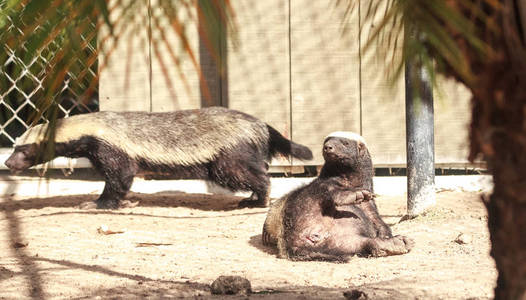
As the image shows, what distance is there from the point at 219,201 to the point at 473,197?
2.08 m

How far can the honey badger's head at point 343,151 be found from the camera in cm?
417

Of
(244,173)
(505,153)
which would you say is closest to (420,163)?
(244,173)

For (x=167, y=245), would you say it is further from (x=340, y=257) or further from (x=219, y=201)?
(x=219, y=201)

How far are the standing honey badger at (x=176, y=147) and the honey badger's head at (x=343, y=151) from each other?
1.82m

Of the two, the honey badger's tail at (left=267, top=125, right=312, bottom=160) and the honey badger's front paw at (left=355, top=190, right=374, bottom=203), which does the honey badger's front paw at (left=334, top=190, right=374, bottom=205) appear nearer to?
the honey badger's front paw at (left=355, top=190, right=374, bottom=203)

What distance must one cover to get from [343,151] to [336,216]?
357 mm

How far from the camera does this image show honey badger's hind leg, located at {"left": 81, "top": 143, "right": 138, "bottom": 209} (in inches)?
239

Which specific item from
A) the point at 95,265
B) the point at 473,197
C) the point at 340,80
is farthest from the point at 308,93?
the point at 95,265

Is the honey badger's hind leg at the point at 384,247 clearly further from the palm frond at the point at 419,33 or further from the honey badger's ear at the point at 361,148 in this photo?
the palm frond at the point at 419,33

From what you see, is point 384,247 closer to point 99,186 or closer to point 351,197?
point 351,197

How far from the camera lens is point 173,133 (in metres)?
6.19

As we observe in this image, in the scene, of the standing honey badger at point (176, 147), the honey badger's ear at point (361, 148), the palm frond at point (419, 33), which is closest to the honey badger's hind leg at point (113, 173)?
the standing honey badger at point (176, 147)

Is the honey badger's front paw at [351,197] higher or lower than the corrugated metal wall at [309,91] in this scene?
lower

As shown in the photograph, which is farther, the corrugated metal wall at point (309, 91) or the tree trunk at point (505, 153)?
the corrugated metal wall at point (309, 91)
